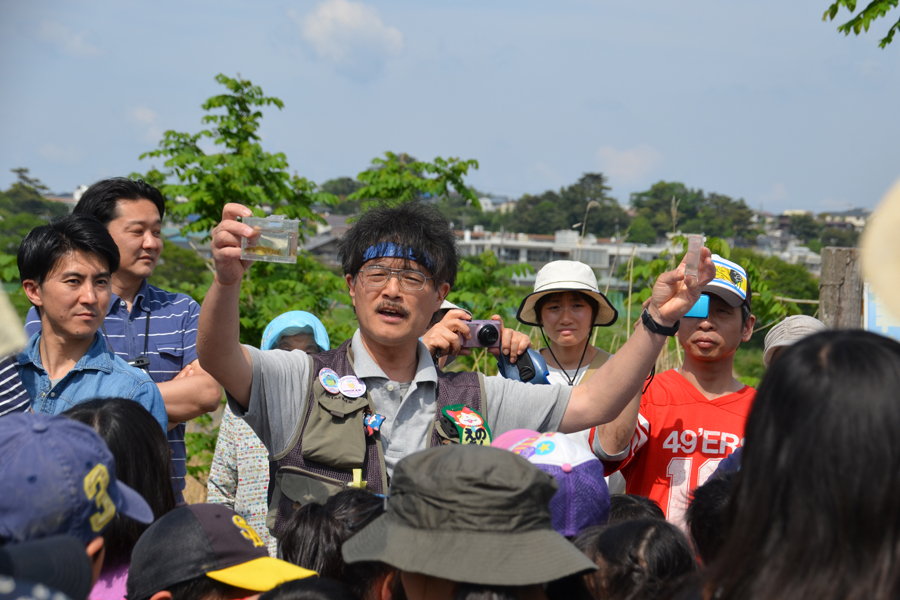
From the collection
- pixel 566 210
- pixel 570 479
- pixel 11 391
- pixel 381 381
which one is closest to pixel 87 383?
pixel 11 391

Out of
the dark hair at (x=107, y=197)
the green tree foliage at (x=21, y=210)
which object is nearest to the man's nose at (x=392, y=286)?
the dark hair at (x=107, y=197)

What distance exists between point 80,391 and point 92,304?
320 millimetres

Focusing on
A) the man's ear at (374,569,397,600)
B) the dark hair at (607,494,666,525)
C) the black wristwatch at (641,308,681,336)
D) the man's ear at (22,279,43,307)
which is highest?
the black wristwatch at (641,308,681,336)

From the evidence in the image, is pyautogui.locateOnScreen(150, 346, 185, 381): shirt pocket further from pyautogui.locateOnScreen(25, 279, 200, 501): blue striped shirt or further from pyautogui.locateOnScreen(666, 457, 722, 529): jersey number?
pyautogui.locateOnScreen(666, 457, 722, 529): jersey number

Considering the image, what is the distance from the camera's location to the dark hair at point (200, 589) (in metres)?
1.58

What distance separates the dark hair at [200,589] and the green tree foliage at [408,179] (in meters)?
4.82

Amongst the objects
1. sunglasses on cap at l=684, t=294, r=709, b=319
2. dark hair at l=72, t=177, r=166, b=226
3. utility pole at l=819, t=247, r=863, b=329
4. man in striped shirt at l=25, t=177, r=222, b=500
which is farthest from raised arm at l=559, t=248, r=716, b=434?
utility pole at l=819, t=247, r=863, b=329

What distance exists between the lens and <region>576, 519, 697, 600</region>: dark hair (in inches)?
64.6

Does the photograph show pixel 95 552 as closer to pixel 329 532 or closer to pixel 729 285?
pixel 329 532

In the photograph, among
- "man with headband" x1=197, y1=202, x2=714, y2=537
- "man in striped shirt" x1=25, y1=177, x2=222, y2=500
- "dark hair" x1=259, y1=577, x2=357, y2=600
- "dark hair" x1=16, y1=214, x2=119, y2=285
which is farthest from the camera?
"man in striped shirt" x1=25, y1=177, x2=222, y2=500

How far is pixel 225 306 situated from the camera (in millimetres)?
2016

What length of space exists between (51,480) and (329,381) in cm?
106

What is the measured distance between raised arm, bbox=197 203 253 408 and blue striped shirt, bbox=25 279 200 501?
0.99 metres

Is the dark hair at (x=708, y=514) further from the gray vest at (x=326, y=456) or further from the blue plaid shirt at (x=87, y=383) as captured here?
the blue plaid shirt at (x=87, y=383)
